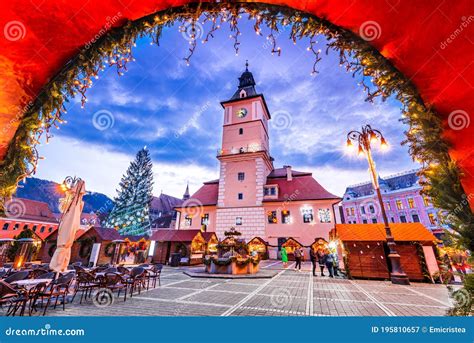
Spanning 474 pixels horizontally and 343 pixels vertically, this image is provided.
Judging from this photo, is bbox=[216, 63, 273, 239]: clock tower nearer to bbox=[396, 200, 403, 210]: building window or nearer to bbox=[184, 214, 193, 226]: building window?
bbox=[184, 214, 193, 226]: building window

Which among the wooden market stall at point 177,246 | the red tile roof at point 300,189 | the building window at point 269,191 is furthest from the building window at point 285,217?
the wooden market stall at point 177,246

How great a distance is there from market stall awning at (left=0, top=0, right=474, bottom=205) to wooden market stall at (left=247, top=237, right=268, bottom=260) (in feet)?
82.5

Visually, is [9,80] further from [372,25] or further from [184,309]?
[184,309]

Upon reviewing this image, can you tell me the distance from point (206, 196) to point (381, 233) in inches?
929

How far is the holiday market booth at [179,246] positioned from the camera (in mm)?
20828

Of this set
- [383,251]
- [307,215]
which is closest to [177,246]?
[307,215]

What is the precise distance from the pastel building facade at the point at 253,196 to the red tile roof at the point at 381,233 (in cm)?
1203

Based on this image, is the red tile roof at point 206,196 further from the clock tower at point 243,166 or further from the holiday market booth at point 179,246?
the holiday market booth at point 179,246

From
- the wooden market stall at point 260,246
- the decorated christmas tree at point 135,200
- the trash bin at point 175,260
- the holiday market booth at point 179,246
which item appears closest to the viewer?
the trash bin at point 175,260

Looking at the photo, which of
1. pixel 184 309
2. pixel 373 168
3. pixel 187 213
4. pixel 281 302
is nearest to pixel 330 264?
pixel 373 168

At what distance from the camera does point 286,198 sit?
1053 inches

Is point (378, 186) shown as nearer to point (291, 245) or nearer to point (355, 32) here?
point (355, 32)

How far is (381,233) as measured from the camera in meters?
12.2

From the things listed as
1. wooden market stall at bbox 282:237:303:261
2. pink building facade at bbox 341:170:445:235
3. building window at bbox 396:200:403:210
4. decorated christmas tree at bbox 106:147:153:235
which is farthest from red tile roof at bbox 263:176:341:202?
building window at bbox 396:200:403:210
